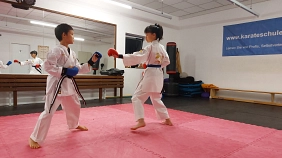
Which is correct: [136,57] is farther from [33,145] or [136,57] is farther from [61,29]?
[33,145]

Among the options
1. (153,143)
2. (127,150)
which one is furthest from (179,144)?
(127,150)

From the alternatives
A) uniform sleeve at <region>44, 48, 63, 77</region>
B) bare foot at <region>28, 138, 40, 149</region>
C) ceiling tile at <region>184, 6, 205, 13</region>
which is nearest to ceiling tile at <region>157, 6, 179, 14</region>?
ceiling tile at <region>184, 6, 205, 13</region>

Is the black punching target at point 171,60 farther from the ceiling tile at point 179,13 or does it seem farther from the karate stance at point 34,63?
the karate stance at point 34,63

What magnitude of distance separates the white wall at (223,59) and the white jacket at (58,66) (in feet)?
18.6

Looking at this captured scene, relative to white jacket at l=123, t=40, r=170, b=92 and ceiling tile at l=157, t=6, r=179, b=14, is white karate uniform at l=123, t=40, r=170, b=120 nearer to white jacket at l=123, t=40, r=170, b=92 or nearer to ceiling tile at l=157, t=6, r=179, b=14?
white jacket at l=123, t=40, r=170, b=92

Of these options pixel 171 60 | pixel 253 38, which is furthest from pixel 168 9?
pixel 253 38

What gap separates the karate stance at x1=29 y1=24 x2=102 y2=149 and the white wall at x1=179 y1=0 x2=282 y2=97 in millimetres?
5465

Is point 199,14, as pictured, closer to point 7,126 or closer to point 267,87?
point 267,87

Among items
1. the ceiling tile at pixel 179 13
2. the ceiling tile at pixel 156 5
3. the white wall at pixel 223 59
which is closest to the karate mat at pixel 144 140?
the white wall at pixel 223 59

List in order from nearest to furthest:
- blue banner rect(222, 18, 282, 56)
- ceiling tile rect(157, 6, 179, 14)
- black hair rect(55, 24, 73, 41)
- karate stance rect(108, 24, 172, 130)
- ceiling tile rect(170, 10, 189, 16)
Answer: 1. black hair rect(55, 24, 73, 41)
2. karate stance rect(108, 24, 172, 130)
3. blue banner rect(222, 18, 282, 56)
4. ceiling tile rect(157, 6, 179, 14)
5. ceiling tile rect(170, 10, 189, 16)

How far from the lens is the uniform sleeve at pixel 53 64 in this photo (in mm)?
1857

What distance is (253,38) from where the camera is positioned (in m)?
5.76

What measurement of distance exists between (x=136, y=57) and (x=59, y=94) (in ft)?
3.35

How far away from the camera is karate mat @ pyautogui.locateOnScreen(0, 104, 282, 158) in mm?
1750
